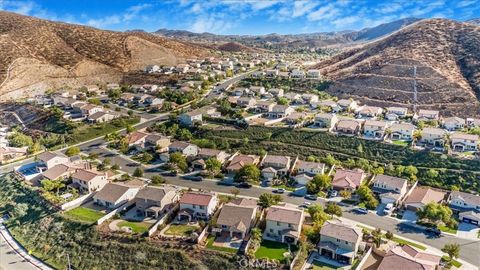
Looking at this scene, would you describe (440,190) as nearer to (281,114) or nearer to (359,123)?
(359,123)

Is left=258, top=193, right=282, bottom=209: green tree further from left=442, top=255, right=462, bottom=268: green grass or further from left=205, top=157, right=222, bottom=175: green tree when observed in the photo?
left=442, top=255, right=462, bottom=268: green grass

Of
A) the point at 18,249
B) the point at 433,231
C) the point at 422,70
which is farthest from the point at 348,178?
the point at 422,70

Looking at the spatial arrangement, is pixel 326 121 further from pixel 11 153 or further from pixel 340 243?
pixel 11 153

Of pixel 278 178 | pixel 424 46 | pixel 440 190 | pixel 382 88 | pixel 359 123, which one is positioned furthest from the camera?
pixel 424 46

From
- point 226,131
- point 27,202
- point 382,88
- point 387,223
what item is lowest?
point 387,223

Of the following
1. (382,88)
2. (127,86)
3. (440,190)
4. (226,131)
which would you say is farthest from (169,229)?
(127,86)

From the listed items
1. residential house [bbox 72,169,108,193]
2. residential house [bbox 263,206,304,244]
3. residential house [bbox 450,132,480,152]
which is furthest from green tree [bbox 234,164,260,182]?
residential house [bbox 450,132,480,152]
